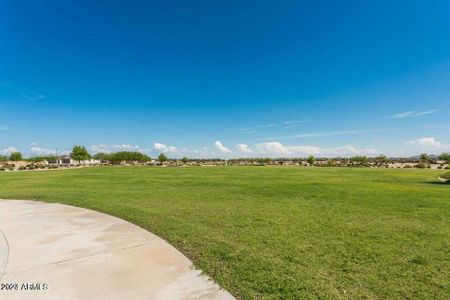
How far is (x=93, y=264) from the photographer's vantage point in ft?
16.1

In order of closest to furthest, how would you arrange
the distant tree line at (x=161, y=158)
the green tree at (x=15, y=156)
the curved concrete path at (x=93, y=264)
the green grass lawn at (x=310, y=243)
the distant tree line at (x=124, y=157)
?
the curved concrete path at (x=93, y=264)
the green grass lawn at (x=310, y=243)
the distant tree line at (x=161, y=158)
the green tree at (x=15, y=156)
the distant tree line at (x=124, y=157)

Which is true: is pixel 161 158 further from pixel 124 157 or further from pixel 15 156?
pixel 15 156

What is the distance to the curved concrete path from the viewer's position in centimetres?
400

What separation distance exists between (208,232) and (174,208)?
3.49 metres

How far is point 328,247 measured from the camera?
19.7 feet

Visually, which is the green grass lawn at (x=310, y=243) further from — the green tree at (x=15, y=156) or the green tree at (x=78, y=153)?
the green tree at (x=15, y=156)

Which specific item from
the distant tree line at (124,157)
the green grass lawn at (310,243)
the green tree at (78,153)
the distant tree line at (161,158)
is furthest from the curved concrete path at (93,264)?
the distant tree line at (124,157)

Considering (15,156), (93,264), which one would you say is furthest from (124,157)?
(93,264)

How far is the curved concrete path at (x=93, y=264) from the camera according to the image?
400 cm

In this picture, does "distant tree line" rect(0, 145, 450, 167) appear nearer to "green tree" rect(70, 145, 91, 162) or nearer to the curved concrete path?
"green tree" rect(70, 145, 91, 162)

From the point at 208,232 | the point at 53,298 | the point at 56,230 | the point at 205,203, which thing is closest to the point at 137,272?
the point at 53,298

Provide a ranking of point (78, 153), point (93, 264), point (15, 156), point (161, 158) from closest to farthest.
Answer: point (93, 264) → point (78, 153) → point (15, 156) → point (161, 158)

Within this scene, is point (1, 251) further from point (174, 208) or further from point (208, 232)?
point (174, 208)

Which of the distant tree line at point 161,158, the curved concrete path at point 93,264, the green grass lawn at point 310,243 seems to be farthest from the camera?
the distant tree line at point 161,158
